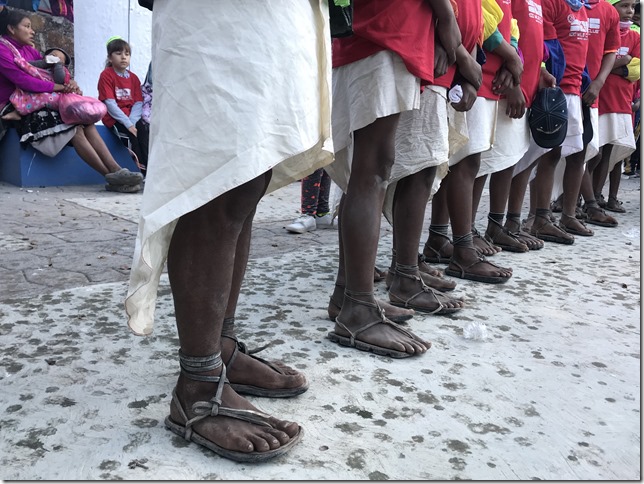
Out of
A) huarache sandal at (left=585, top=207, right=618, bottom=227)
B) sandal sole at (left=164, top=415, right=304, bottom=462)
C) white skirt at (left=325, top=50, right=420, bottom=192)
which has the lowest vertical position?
sandal sole at (left=164, top=415, right=304, bottom=462)

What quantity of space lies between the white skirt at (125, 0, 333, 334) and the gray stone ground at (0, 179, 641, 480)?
1.49 ft

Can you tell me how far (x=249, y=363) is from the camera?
1.79 meters

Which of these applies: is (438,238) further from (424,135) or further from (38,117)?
(38,117)

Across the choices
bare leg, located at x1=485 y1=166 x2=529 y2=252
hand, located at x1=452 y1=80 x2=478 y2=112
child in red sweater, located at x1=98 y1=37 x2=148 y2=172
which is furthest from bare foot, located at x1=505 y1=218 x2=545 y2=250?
child in red sweater, located at x1=98 y1=37 x2=148 y2=172

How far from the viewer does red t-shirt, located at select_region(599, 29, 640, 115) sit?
5.70 m

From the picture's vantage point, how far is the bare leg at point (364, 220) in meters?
2.25

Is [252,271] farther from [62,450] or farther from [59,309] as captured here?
[62,450]

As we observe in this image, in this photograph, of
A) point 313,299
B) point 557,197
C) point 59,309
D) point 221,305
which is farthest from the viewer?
point 557,197

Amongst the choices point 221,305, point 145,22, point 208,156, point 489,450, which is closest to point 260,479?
point 221,305

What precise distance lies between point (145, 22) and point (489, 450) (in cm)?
761

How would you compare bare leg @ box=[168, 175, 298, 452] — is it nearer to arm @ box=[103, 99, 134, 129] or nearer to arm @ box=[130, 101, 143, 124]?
arm @ box=[103, 99, 134, 129]

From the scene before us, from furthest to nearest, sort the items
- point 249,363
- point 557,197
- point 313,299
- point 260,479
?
point 557,197 < point 313,299 < point 249,363 < point 260,479

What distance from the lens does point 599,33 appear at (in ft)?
16.8

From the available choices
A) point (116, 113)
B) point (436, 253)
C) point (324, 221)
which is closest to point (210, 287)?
point (436, 253)
